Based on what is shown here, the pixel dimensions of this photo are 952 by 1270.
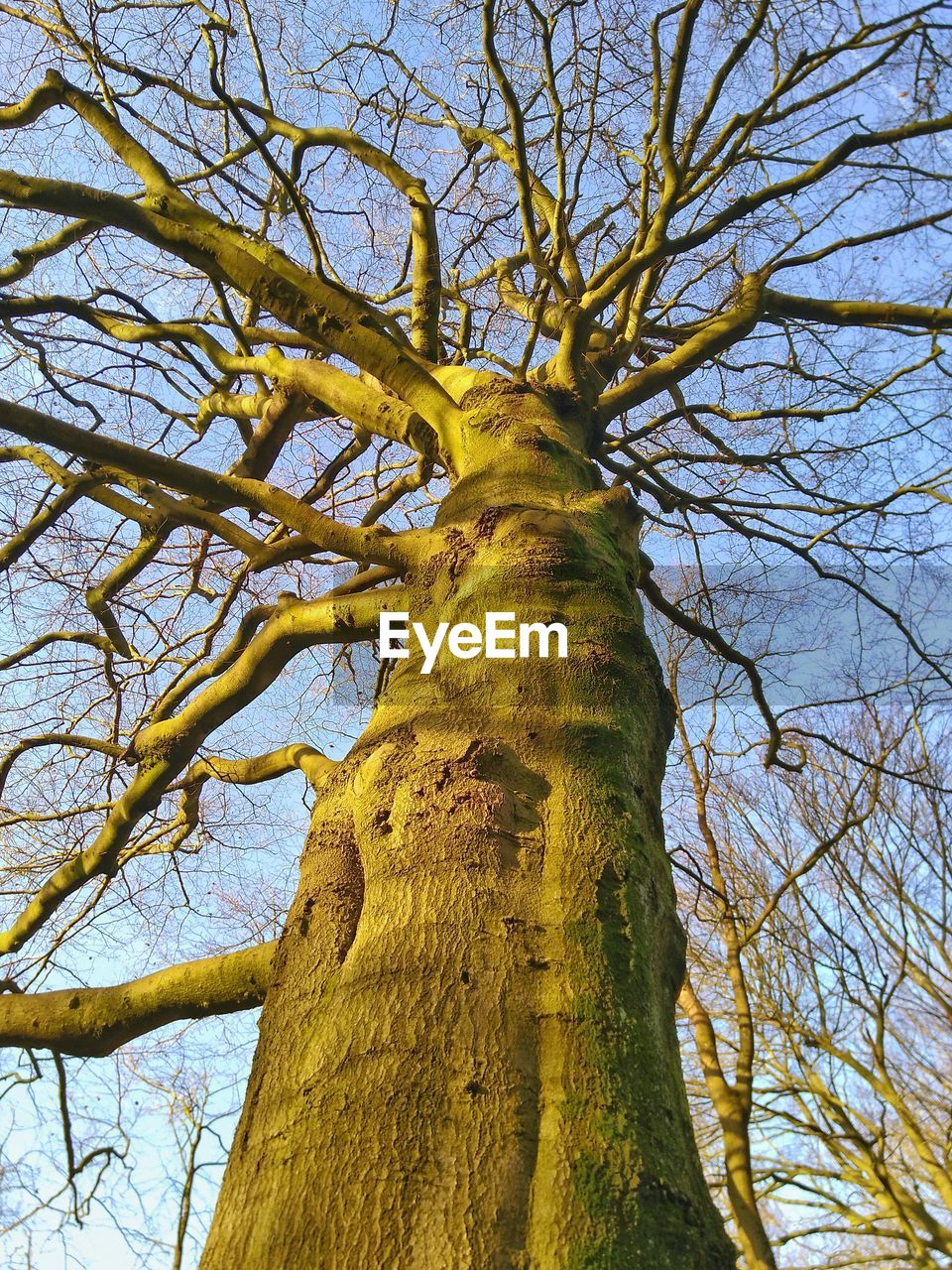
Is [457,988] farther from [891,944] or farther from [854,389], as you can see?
[891,944]

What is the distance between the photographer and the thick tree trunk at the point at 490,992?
889mm

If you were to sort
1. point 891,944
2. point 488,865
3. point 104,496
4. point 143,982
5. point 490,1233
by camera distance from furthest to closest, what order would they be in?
point 891,944 < point 104,496 < point 143,982 < point 488,865 < point 490,1233

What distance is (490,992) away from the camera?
1.08 metres

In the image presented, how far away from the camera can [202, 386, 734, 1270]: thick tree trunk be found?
0.89 metres

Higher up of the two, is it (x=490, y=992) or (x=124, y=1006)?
(x=124, y=1006)

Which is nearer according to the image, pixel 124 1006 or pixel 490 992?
pixel 490 992

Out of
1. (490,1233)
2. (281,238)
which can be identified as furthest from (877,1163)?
(281,238)

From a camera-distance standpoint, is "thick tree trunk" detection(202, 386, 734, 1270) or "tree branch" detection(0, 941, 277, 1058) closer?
"thick tree trunk" detection(202, 386, 734, 1270)

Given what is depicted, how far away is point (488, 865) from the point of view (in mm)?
1265

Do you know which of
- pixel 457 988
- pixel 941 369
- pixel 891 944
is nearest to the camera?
pixel 457 988

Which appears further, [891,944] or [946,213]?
[891,944]

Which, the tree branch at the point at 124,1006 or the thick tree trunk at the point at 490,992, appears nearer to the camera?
the thick tree trunk at the point at 490,992

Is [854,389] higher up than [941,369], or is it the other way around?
[854,389]

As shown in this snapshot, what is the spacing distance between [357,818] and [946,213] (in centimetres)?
317
